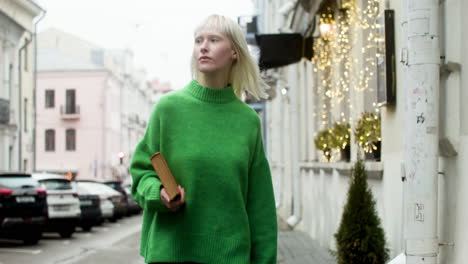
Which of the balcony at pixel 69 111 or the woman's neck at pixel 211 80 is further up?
the balcony at pixel 69 111

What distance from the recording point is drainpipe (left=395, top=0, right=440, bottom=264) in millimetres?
5812

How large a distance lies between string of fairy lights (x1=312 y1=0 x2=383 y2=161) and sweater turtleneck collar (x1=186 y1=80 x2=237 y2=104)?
5.72 metres

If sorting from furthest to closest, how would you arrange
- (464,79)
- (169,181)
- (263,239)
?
(464,79)
(263,239)
(169,181)

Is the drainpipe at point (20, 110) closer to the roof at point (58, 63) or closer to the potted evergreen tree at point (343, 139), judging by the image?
the roof at point (58, 63)

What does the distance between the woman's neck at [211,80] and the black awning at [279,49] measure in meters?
11.5

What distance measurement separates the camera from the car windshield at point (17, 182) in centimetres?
1647

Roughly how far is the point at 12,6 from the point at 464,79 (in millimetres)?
34540

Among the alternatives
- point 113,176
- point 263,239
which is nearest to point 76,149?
point 113,176

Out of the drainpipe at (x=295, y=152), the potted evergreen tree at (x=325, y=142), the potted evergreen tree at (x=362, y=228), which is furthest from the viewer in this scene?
the drainpipe at (x=295, y=152)

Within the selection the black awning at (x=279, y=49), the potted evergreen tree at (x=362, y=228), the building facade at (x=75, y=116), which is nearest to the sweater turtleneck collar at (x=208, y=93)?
the potted evergreen tree at (x=362, y=228)

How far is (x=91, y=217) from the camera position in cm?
2359

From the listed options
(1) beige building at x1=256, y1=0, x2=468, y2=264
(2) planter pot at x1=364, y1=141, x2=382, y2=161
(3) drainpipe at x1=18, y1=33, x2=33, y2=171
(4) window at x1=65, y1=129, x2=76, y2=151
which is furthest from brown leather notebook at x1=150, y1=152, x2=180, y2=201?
(4) window at x1=65, y1=129, x2=76, y2=151

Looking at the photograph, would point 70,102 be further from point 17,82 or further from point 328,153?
point 328,153

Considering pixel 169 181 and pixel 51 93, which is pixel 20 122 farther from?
pixel 169 181
